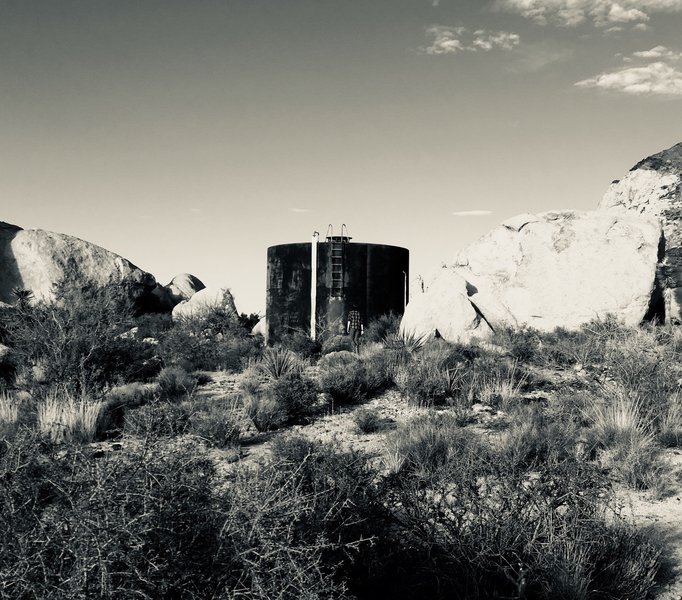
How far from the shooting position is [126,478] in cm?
304

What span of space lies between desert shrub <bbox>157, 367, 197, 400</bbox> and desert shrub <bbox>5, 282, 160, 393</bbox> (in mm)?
950

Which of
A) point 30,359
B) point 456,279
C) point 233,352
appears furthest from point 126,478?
point 456,279

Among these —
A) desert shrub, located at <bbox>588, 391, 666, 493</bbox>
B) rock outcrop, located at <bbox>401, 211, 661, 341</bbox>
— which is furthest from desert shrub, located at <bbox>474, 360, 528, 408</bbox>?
rock outcrop, located at <bbox>401, 211, 661, 341</bbox>

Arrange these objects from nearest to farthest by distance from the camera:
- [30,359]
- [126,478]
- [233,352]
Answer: [126,478] → [30,359] → [233,352]

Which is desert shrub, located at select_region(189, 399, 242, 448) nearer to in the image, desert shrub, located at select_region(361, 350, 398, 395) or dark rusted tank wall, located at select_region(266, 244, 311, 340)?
desert shrub, located at select_region(361, 350, 398, 395)

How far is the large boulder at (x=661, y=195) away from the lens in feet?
67.5

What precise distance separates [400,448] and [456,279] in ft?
35.7

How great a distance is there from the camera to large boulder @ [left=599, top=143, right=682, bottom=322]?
20578mm

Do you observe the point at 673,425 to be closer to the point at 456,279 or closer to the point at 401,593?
the point at 401,593

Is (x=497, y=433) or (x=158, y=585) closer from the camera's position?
(x=158, y=585)

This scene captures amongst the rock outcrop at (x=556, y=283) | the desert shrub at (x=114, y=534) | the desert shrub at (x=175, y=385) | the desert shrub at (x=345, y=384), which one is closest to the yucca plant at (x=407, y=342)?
the rock outcrop at (x=556, y=283)

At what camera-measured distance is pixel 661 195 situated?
22.3 m

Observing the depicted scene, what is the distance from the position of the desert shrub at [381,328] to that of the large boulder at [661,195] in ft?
27.7

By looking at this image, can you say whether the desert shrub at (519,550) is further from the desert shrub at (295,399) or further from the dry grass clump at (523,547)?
the desert shrub at (295,399)
